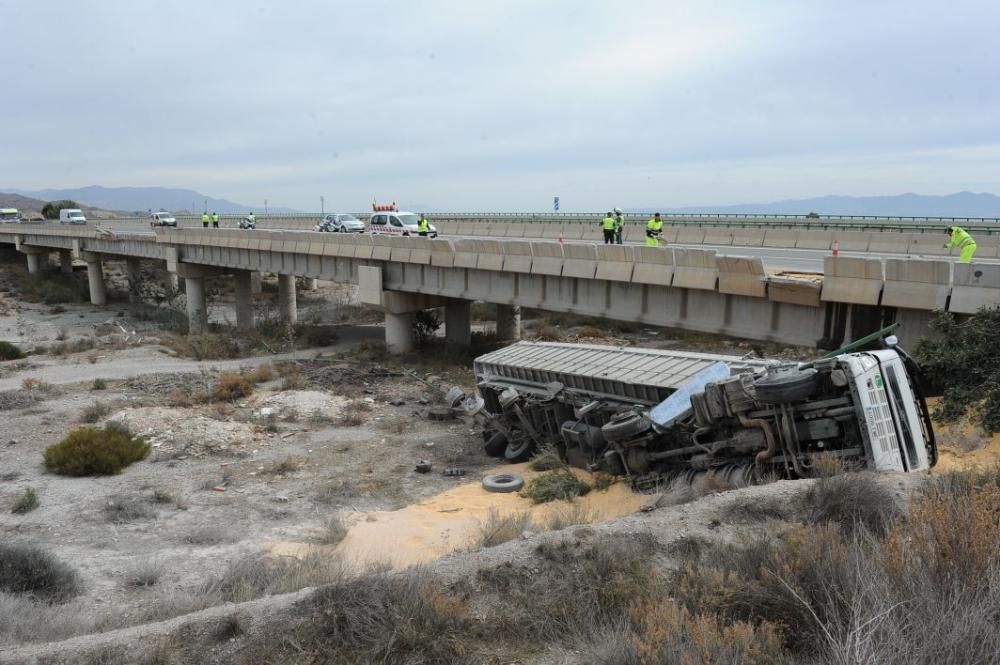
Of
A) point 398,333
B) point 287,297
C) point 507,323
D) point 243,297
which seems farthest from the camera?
point 243,297

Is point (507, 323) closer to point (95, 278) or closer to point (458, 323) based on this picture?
point (458, 323)

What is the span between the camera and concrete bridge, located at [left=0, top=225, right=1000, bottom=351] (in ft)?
47.6

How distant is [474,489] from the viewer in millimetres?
13703

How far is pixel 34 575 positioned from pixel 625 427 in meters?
8.56

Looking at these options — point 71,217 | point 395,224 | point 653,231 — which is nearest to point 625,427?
point 653,231

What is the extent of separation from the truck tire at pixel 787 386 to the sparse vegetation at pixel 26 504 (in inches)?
489

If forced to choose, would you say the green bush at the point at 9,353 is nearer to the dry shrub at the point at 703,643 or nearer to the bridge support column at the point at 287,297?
the bridge support column at the point at 287,297

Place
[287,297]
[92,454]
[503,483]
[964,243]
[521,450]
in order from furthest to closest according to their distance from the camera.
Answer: [287,297] < [964,243] < [521,450] < [92,454] < [503,483]

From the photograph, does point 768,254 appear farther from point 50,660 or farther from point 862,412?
point 50,660

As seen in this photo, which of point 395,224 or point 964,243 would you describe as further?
point 395,224

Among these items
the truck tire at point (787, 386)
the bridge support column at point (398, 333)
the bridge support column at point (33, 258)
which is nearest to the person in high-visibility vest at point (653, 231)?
the bridge support column at point (398, 333)

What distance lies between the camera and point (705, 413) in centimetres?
1078

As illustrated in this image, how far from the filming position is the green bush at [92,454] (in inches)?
581

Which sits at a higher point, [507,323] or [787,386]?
[787,386]
